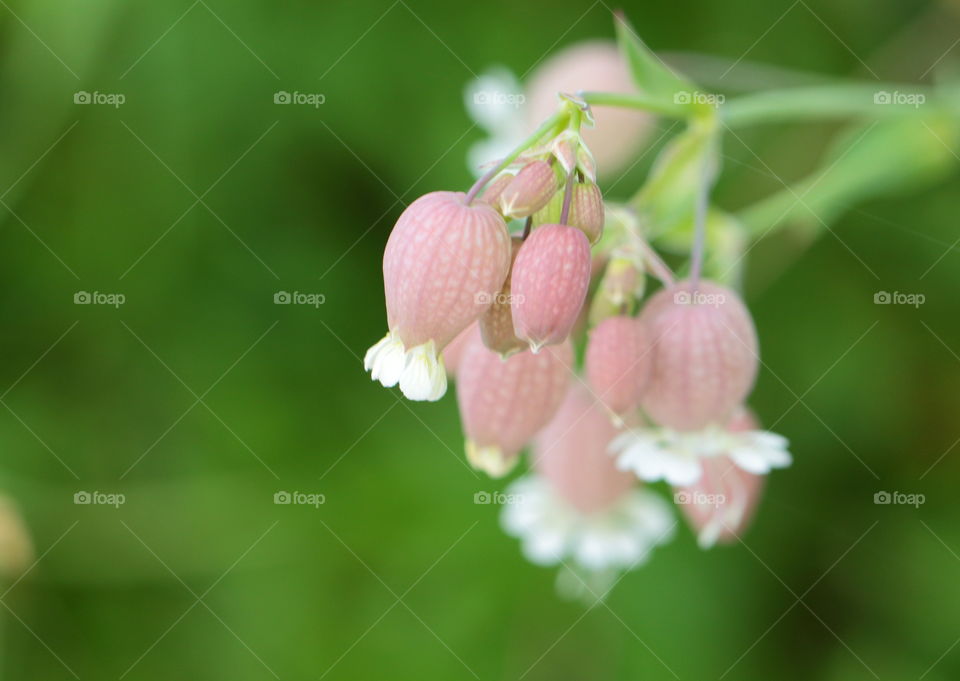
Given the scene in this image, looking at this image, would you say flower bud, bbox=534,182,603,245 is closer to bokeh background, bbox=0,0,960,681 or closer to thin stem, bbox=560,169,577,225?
thin stem, bbox=560,169,577,225

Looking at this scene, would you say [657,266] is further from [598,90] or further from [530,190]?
[598,90]

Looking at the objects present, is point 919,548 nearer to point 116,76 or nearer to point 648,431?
point 648,431

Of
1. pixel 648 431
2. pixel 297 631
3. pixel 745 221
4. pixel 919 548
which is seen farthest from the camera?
pixel 297 631

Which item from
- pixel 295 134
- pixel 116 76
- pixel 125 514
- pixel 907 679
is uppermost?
pixel 116 76

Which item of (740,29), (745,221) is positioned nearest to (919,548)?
(745,221)

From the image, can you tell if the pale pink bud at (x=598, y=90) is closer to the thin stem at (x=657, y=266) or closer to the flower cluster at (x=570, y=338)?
the flower cluster at (x=570, y=338)

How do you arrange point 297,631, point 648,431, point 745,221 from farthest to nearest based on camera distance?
point 297,631, point 745,221, point 648,431

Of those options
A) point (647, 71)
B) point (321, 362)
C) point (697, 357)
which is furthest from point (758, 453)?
point (321, 362)
